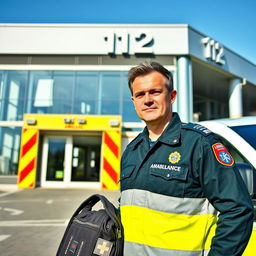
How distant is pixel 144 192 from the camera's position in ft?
3.74

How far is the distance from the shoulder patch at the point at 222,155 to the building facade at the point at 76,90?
8496 mm

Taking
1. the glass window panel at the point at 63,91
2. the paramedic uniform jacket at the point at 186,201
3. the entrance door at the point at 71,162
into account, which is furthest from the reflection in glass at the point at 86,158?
the paramedic uniform jacket at the point at 186,201

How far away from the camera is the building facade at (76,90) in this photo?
9.62 metres

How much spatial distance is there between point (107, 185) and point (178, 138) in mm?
8428

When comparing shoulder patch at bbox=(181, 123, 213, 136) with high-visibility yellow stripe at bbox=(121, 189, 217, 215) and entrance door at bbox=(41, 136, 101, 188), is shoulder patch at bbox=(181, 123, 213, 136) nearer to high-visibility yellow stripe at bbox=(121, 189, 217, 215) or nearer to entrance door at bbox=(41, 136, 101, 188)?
high-visibility yellow stripe at bbox=(121, 189, 217, 215)

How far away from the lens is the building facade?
9.62m

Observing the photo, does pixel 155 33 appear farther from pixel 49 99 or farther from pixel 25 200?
pixel 25 200

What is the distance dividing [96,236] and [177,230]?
425 millimetres

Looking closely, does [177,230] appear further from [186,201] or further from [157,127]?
[157,127]

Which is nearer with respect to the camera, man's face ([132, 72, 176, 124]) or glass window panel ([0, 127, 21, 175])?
man's face ([132, 72, 176, 124])

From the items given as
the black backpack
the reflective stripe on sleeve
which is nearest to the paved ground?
the black backpack

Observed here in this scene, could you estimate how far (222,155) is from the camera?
1001 mm

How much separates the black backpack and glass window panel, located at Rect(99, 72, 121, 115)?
9.30m

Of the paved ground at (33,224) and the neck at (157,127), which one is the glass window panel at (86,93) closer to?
the paved ground at (33,224)
